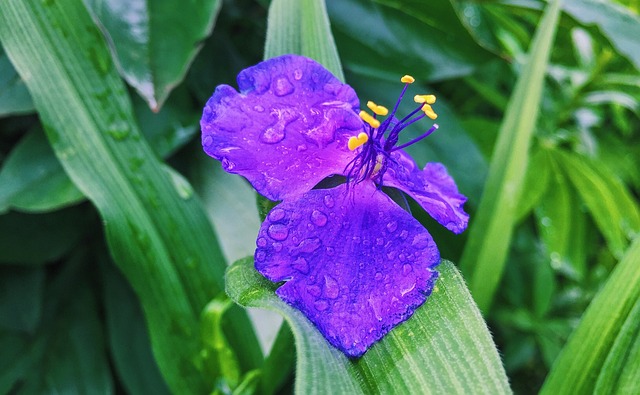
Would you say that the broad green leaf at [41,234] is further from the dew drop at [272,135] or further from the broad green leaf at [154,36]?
the dew drop at [272,135]

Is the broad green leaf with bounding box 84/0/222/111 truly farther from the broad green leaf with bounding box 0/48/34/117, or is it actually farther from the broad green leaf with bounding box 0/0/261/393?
the broad green leaf with bounding box 0/48/34/117

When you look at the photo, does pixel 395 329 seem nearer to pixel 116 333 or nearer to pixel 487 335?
pixel 487 335

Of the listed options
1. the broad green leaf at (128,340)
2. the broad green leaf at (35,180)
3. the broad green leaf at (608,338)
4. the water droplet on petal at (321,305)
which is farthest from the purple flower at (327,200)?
the broad green leaf at (128,340)

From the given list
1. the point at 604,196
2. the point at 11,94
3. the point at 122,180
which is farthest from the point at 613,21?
the point at 11,94

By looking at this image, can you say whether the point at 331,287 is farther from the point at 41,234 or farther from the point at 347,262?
the point at 41,234

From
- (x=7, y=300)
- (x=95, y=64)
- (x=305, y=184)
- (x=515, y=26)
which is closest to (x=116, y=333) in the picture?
(x=7, y=300)

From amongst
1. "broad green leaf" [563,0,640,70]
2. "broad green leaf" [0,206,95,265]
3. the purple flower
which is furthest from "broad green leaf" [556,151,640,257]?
"broad green leaf" [0,206,95,265]

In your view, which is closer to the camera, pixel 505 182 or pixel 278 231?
pixel 278 231
